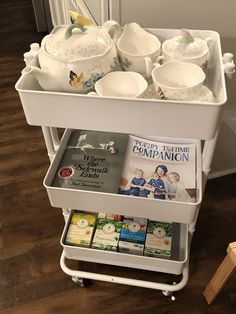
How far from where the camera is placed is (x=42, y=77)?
0.75 metres

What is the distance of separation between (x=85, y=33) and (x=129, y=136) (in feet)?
1.24

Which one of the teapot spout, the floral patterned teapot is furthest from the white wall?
the teapot spout

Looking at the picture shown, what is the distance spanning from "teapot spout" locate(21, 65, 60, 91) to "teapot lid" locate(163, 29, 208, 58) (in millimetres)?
275

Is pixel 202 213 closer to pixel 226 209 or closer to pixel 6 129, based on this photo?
pixel 226 209

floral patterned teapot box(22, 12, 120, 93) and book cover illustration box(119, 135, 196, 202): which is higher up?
floral patterned teapot box(22, 12, 120, 93)

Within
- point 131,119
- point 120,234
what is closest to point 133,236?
point 120,234

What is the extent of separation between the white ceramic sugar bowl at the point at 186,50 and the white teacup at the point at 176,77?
0.02 m

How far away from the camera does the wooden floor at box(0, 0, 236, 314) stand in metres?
1.24

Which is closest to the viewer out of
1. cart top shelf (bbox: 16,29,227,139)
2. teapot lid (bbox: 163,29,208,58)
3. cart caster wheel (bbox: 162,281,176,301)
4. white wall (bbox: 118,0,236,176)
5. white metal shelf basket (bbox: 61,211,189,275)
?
cart top shelf (bbox: 16,29,227,139)

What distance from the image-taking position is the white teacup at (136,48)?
31.1 inches

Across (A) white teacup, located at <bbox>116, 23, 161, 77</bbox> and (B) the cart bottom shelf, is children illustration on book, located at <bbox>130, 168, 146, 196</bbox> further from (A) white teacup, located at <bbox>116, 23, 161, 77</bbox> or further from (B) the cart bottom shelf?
(B) the cart bottom shelf

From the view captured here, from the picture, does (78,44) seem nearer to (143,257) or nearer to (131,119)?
(131,119)

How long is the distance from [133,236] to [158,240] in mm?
85

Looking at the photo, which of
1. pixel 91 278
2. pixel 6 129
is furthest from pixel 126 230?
Answer: pixel 6 129
